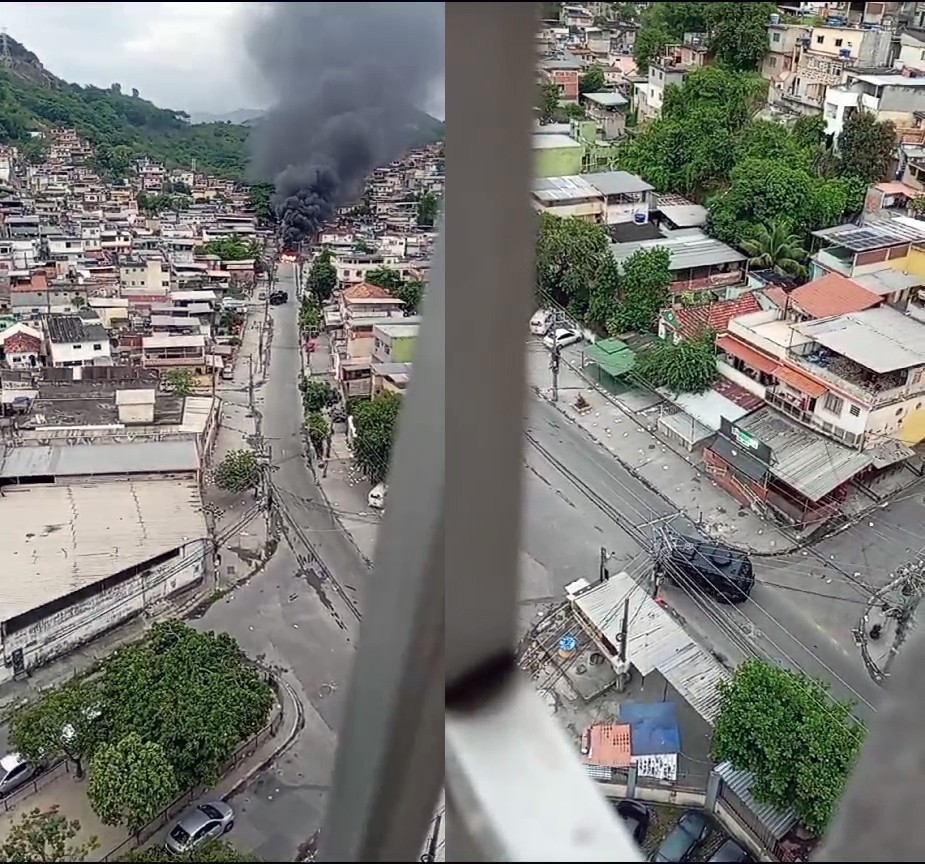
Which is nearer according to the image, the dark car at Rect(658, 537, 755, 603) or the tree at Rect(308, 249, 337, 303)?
the dark car at Rect(658, 537, 755, 603)

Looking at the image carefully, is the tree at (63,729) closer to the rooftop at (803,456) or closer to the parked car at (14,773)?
the parked car at (14,773)

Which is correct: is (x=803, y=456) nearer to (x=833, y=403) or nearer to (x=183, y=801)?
(x=833, y=403)

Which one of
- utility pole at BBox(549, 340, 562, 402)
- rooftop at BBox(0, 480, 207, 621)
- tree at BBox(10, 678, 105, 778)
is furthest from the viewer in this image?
utility pole at BBox(549, 340, 562, 402)

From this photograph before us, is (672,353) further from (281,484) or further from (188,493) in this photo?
(188,493)

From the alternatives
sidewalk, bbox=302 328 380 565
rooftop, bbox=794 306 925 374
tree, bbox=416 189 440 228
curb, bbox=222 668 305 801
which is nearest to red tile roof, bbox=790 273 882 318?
rooftop, bbox=794 306 925 374

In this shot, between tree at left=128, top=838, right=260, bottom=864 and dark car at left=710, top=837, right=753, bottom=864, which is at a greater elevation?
tree at left=128, top=838, right=260, bottom=864

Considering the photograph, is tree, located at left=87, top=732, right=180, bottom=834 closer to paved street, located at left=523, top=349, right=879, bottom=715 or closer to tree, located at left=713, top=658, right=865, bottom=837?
paved street, located at left=523, top=349, right=879, bottom=715

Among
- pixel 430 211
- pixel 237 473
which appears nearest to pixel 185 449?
pixel 237 473
